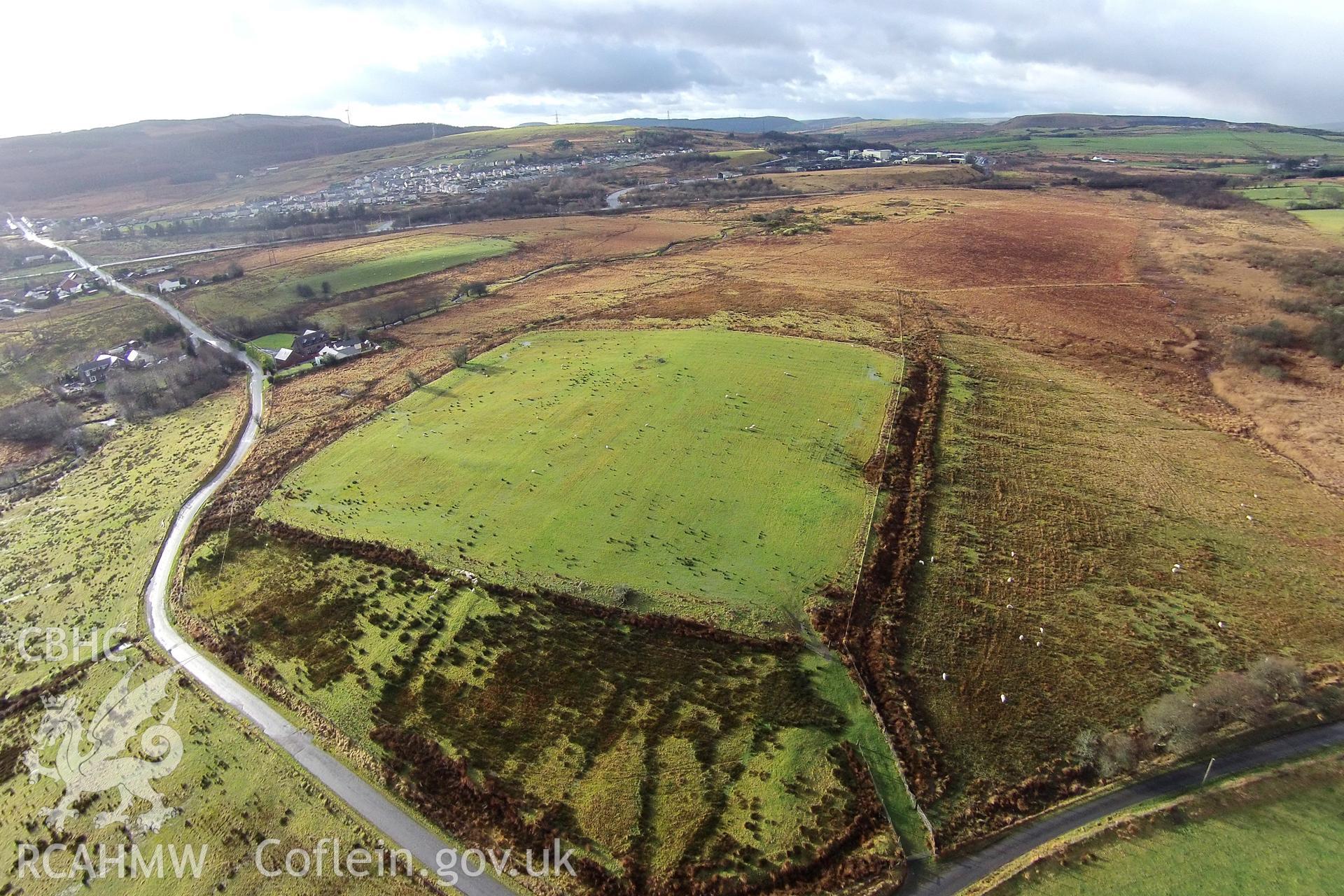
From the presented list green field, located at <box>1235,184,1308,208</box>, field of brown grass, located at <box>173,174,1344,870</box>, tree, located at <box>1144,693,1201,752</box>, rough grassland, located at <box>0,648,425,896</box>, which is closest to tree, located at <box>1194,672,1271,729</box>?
tree, located at <box>1144,693,1201,752</box>

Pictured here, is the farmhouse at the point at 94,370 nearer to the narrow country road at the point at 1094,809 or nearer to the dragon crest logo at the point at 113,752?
the dragon crest logo at the point at 113,752

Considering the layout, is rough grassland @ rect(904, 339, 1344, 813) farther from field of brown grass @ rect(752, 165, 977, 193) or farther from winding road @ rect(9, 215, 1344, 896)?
field of brown grass @ rect(752, 165, 977, 193)

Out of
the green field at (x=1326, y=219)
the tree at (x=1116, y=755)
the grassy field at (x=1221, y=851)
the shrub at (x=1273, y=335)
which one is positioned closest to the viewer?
the grassy field at (x=1221, y=851)

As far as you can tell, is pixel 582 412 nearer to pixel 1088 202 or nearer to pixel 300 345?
pixel 300 345

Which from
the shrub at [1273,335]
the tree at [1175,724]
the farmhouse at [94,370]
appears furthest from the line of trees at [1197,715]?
the farmhouse at [94,370]

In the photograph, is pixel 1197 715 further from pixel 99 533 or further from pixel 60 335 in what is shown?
pixel 60 335
